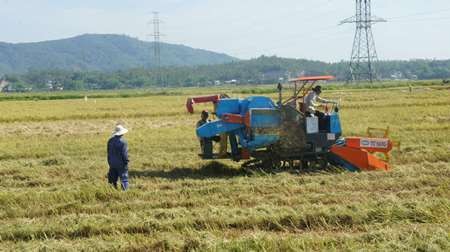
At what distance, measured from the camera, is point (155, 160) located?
14.6 m

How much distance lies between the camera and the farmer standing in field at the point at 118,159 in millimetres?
10727

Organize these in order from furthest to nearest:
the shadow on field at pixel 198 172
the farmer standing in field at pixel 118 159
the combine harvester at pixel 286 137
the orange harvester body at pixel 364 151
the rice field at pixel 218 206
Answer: the shadow on field at pixel 198 172
the combine harvester at pixel 286 137
the orange harvester body at pixel 364 151
the farmer standing in field at pixel 118 159
the rice field at pixel 218 206

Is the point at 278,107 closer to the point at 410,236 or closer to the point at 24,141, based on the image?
the point at 410,236

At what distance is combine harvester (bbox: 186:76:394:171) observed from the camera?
12.3m

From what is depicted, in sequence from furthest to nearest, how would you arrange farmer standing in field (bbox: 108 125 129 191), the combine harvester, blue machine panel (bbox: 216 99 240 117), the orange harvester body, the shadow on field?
blue machine panel (bbox: 216 99 240 117), the shadow on field, the combine harvester, the orange harvester body, farmer standing in field (bbox: 108 125 129 191)

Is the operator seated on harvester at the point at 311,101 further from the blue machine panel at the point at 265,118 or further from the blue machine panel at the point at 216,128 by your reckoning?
the blue machine panel at the point at 216,128

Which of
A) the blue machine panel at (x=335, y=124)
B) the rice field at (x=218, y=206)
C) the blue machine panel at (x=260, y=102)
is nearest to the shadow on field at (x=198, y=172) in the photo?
the rice field at (x=218, y=206)

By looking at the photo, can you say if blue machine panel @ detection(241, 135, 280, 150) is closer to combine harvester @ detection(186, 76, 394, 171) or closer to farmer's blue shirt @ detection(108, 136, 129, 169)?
combine harvester @ detection(186, 76, 394, 171)

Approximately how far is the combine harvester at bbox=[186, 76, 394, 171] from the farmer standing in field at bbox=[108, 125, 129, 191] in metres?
2.29

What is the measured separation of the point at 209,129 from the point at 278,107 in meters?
1.49

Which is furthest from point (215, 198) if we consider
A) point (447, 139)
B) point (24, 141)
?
point (24, 141)

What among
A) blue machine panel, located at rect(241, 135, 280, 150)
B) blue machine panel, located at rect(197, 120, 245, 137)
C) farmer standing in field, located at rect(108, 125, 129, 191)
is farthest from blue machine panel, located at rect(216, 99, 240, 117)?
farmer standing in field, located at rect(108, 125, 129, 191)

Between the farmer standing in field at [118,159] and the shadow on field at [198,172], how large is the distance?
1.55 meters

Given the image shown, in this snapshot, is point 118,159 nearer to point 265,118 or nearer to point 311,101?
point 265,118
